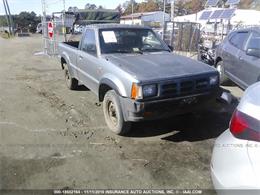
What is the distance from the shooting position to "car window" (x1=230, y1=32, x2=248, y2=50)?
24.8ft

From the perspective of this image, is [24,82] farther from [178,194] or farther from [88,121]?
[178,194]

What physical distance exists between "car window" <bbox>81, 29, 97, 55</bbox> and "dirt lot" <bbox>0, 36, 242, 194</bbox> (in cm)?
127

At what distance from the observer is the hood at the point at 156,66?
489cm

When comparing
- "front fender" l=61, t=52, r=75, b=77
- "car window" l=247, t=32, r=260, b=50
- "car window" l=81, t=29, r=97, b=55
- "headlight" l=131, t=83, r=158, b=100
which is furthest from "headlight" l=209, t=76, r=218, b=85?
"front fender" l=61, t=52, r=75, b=77

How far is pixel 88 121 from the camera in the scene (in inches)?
241

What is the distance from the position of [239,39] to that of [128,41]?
123 inches

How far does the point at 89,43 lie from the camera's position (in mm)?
6594

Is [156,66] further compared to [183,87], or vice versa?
[156,66]

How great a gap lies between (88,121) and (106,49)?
1.42 meters

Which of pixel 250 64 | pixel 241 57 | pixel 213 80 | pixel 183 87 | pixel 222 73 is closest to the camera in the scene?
pixel 183 87

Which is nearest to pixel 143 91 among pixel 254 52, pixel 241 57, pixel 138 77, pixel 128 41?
pixel 138 77

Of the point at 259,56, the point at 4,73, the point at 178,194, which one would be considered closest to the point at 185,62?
the point at 259,56

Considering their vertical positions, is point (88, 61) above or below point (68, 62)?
above

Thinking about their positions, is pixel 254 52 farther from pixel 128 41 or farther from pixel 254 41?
pixel 128 41
